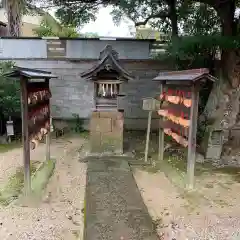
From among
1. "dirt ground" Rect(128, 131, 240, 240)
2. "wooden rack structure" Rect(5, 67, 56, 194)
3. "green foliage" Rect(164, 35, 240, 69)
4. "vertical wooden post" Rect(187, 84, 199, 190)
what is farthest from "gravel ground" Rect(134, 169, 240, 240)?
"green foliage" Rect(164, 35, 240, 69)

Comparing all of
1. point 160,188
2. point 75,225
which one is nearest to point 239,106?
point 160,188

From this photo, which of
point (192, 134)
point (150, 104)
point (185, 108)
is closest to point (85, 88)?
point (150, 104)

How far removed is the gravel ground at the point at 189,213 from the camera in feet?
13.1

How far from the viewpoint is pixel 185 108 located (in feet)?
18.9

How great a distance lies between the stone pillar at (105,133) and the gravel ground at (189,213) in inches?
80.1

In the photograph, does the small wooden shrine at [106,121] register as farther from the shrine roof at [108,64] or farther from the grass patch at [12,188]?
the grass patch at [12,188]

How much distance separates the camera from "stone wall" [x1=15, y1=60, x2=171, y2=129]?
416 inches

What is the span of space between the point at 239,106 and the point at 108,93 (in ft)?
11.4

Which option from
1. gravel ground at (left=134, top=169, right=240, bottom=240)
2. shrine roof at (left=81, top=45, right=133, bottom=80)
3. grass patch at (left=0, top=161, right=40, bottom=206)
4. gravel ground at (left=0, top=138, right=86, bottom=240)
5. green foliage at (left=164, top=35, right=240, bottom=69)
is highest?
green foliage at (left=164, top=35, right=240, bottom=69)

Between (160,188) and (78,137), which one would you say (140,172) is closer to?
(160,188)

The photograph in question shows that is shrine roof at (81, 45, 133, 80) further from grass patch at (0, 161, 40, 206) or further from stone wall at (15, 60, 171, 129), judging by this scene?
stone wall at (15, 60, 171, 129)

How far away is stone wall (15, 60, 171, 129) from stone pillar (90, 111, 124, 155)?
2.63m

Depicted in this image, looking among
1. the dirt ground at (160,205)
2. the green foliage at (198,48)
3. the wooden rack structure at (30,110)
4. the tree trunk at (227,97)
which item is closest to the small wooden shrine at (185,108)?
the dirt ground at (160,205)

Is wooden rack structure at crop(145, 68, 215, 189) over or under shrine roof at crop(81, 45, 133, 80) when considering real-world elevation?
under
